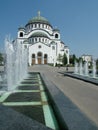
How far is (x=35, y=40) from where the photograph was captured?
85.6 metres

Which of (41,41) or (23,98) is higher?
(41,41)

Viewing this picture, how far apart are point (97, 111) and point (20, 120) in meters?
2.92

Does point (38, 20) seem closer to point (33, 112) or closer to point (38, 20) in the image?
point (38, 20)

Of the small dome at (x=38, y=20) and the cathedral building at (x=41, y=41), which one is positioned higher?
the small dome at (x=38, y=20)

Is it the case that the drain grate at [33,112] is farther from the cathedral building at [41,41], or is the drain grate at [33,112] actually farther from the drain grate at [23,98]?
the cathedral building at [41,41]

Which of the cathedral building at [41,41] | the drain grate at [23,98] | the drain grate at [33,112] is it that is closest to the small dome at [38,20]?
the cathedral building at [41,41]

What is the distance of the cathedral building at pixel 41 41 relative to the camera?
3342 inches

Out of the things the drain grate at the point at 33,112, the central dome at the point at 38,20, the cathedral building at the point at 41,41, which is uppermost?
the central dome at the point at 38,20

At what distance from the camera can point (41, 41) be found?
85875mm

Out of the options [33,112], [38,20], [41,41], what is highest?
[38,20]

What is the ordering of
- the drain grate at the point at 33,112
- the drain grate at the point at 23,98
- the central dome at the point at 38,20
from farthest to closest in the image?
the central dome at the point at 38,20 < the drain grate at the point at 23,98 < the drain grate at the point at 33,112

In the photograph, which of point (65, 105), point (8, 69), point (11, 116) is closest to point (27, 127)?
point (11, 116)

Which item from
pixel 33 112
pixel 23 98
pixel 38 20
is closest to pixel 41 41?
pixel 38 20

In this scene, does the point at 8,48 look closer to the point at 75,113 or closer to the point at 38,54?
the point at 75,113
